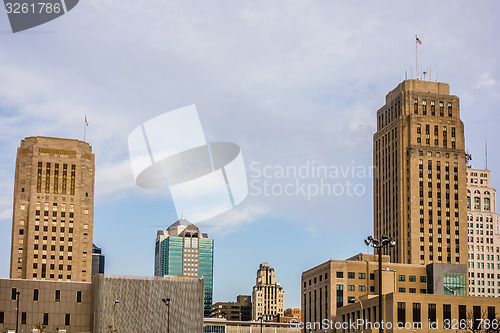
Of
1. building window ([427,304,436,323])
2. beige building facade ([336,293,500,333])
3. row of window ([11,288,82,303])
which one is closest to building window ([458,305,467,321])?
beige building facade ([336,293,500,333])

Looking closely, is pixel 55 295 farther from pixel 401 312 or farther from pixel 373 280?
pixel 373 280

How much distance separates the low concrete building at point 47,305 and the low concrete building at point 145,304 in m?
2.25

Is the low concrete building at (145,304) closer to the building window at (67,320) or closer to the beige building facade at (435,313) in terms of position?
the building window at (67,320)

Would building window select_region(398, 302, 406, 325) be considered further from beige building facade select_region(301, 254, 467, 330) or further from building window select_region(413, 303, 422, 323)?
beige building facade select_region(301, 254, 467, 330)

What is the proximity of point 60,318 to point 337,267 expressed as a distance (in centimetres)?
7941

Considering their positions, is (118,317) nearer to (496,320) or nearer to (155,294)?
(155,294)

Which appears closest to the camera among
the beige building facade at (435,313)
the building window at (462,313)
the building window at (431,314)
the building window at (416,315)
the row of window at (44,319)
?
the row of window at (44,319)

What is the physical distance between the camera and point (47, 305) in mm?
120375

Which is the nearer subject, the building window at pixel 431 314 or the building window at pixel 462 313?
the building window at pixel 431 314

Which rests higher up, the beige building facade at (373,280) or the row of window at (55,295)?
the beige building facade at (373,280)

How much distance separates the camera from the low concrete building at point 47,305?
118625 mm

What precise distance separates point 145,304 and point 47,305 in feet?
46.5

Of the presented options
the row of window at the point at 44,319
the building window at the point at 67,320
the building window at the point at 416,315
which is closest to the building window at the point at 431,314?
the building window at the point at 416,315

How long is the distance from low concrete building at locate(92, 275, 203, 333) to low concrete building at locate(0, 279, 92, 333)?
225 cm
